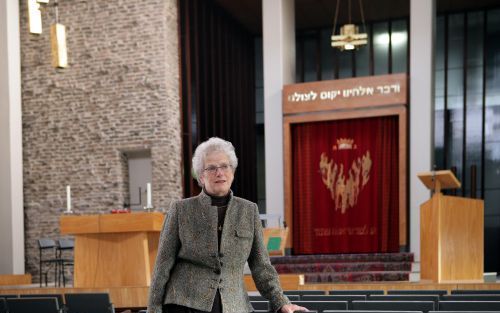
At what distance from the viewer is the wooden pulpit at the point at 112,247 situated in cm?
665

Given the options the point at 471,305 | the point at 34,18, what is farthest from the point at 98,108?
the point at 471,305

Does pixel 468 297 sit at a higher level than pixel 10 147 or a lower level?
lower

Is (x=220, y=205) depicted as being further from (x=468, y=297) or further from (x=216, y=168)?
(x=468, y=297)

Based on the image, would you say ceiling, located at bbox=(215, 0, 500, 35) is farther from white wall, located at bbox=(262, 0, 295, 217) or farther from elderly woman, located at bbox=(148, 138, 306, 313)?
elderly woman, located at bbox=(148, 138, 306, 313)

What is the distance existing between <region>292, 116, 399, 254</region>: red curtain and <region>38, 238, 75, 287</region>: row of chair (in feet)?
12.4

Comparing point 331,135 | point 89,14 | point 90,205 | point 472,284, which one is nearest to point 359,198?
point 331,135

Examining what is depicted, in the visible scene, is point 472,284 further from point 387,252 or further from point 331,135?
point 331,135

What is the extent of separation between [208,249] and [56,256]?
8708 millimetres

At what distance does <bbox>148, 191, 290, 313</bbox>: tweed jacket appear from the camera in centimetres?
200

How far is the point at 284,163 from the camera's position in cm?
1045

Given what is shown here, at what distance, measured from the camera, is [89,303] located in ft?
16.3

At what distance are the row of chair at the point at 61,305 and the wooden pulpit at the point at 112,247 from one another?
157 cm

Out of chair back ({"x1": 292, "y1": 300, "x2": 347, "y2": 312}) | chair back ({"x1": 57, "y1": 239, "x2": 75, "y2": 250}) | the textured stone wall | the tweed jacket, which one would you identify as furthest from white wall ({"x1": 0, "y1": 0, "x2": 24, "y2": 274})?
the tweed jacket

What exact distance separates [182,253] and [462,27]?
1357 centimetres
